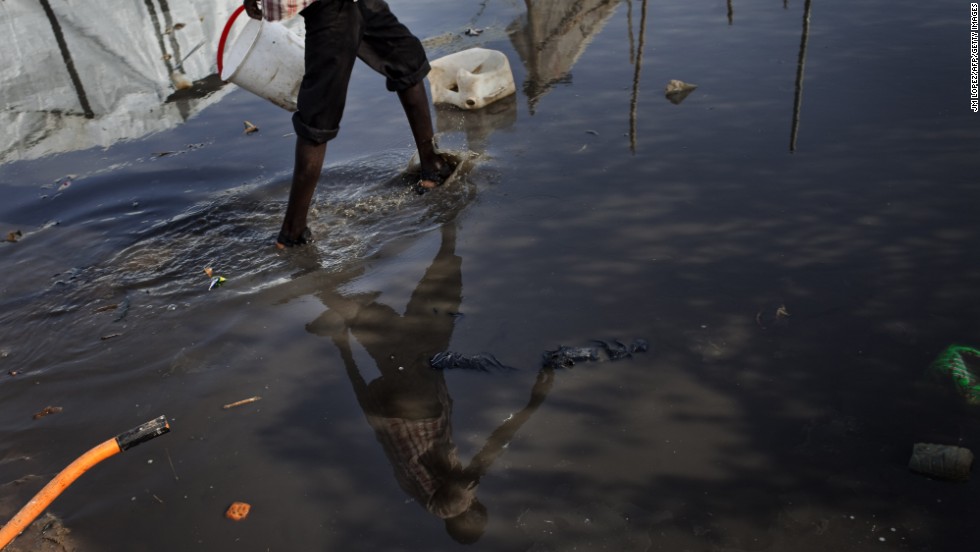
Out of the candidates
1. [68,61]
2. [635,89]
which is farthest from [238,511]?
[68,61]

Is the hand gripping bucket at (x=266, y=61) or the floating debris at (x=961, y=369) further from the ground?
the hand gripping bucket at (x=266, y=61)

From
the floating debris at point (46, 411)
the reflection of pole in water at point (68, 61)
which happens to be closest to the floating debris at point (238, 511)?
→ the floating debris at point (46, 411)

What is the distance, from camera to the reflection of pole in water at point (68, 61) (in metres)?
5.79

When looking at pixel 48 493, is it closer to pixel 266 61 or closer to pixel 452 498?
pixel 452 498

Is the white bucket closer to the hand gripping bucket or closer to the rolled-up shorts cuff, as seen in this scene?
the hand gripping bucket

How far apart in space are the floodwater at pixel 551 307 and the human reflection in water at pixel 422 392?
0.05 feet

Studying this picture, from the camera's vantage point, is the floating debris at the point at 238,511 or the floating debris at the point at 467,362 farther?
the floating debris at the point at 467,362

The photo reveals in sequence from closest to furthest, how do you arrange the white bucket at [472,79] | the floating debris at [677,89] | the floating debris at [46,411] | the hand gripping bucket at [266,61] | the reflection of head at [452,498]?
the reflection of head at [452,498], the floating debris at [46,411], the hand gripping bucket at [266,61], the floating debris at [677,89], the white bucket at [472,79]

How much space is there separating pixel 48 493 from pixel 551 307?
1.67m

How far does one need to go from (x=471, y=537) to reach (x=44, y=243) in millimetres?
2967

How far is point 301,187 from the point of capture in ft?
11.4

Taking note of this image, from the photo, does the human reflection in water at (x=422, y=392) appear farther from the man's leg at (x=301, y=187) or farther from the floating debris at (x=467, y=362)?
the man's leg at (x=301, y=187)

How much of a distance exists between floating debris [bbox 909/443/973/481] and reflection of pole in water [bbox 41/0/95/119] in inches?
216

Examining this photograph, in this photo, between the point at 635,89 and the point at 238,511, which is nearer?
the point at 238,511
